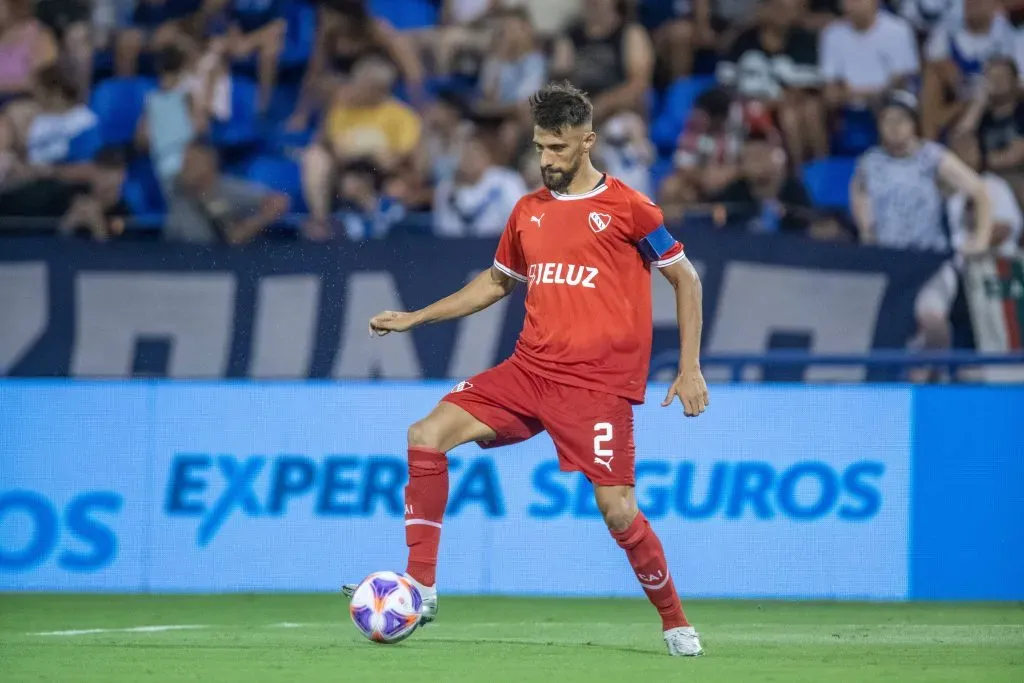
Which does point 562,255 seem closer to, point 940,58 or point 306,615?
point 306,615

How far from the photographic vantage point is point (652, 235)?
702cm

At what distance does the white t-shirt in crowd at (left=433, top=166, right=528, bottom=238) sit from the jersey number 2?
19.1 feet

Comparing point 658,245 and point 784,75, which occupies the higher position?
point 784,75

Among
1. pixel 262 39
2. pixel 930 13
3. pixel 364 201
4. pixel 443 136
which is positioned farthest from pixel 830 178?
pixel 262 39

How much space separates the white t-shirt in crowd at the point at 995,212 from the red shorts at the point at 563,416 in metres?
5.98

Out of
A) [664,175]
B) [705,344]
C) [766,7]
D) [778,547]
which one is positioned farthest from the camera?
[766,7]

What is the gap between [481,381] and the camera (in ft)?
23.6

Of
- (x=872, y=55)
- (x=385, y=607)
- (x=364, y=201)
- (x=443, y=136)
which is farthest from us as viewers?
(x=872, y=55)

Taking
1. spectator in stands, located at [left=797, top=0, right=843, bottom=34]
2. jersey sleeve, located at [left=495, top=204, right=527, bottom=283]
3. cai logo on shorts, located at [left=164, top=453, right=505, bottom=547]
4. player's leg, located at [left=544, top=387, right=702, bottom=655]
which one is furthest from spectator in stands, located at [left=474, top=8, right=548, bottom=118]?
player's leg, located at [left=544, top=387, right=702, bottom=655]

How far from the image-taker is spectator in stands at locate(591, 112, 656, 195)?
43.3ft

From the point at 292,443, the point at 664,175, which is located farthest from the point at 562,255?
the point at 664,175

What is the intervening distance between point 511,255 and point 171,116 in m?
7.60

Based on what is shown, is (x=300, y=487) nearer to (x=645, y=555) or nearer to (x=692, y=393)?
(x=645, y=555)

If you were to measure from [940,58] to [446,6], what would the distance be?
4457 mm
